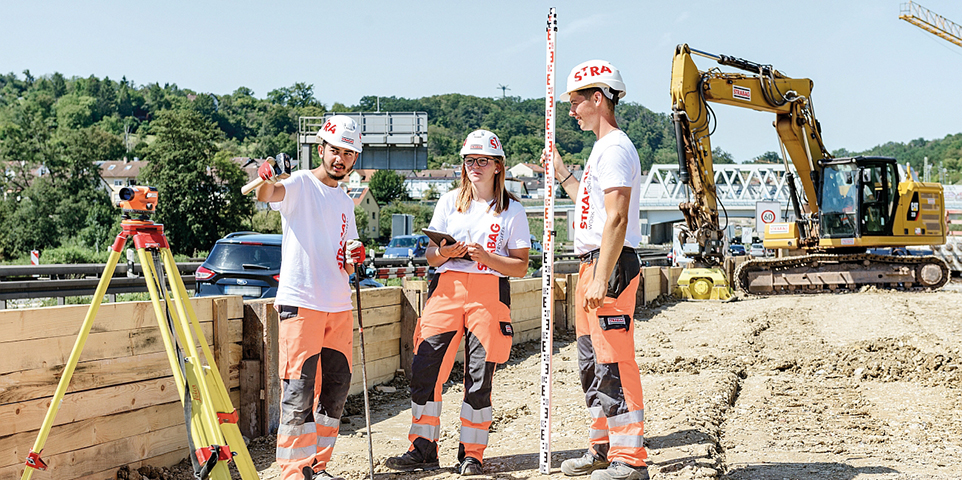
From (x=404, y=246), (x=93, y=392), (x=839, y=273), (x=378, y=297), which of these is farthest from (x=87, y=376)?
(x=404, y=246)

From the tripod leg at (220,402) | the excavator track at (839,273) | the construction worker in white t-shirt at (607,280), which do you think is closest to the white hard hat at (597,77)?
the construction worker in white t-shirt at (607,280)

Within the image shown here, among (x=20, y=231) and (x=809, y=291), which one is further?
(x=20, y=231)

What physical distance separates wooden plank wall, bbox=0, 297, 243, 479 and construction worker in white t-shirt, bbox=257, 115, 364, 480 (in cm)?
116

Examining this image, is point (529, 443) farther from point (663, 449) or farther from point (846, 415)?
point (846, 415)

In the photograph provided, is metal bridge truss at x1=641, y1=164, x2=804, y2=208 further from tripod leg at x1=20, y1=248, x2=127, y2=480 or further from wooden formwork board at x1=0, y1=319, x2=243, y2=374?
tripod leg at x1=20, y1=248, x2=127, y2=480

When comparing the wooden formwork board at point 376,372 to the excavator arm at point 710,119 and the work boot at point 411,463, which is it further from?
the excavator arm at point 710,119

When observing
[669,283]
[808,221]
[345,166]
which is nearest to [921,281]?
[808,221]

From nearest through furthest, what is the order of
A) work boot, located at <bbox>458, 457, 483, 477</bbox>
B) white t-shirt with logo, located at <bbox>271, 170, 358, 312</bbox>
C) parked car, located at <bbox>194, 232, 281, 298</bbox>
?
white t-shirt with logo, located at <bbox>271, 170, 358, 312</bbox> → work boot, located at <bbox>458, 457, 483, 477</bbox> → parked car, located at <bbox>194, 232, 281, 298</bbox>

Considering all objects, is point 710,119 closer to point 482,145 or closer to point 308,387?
point 482,145

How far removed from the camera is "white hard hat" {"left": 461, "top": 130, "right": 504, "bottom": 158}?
509 centimetres

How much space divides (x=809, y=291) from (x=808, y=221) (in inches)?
67.3

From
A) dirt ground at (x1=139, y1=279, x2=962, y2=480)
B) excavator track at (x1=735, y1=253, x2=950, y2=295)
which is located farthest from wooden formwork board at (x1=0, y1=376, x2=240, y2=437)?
excavator track at (x1=735, y1=253, x2=950, y2=295)

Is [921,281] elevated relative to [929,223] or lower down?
lower down

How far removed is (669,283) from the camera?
18.5 metres
